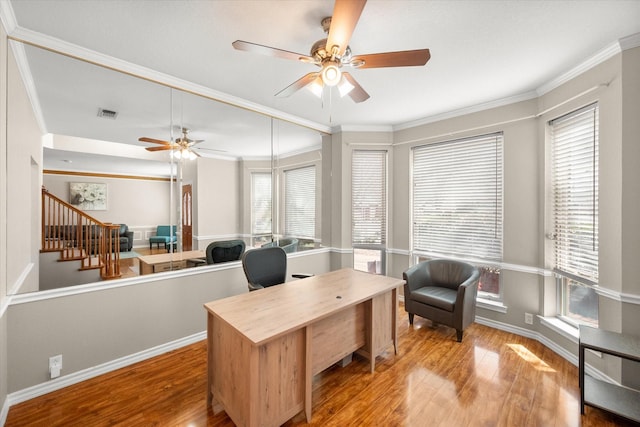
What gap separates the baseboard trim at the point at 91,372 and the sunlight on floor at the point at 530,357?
3.38 meters

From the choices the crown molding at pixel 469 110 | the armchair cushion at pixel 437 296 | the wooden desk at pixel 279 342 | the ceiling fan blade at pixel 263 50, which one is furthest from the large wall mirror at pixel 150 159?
the armchair cushion at pixel 437 296

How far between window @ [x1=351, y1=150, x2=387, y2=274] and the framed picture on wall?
312 centimetres

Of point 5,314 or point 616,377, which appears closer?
point 5,314

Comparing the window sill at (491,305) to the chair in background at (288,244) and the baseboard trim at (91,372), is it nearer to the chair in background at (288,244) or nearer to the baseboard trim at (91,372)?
the chair in background at (288,244)

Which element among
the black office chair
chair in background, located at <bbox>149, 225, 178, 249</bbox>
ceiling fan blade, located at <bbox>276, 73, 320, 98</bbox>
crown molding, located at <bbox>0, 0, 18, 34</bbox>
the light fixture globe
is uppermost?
crown molding, located at <bbox>0, 0, 18, 34</bbox>

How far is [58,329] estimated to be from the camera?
2.05 m

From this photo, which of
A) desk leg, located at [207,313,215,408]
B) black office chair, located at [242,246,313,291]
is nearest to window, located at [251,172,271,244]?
black office chair, located at [242,246,313,291]

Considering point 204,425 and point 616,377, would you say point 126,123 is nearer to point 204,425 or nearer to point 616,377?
point 204,425

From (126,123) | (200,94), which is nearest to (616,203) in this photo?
(200,94)

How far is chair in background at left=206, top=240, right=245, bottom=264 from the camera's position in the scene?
3007 mm

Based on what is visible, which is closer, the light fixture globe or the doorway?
the light fixture globe

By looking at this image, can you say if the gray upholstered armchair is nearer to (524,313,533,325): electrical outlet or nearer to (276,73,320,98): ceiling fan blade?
(524,313,533,325): electrical outlet

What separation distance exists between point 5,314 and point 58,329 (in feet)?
1.14

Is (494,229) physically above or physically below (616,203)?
below
